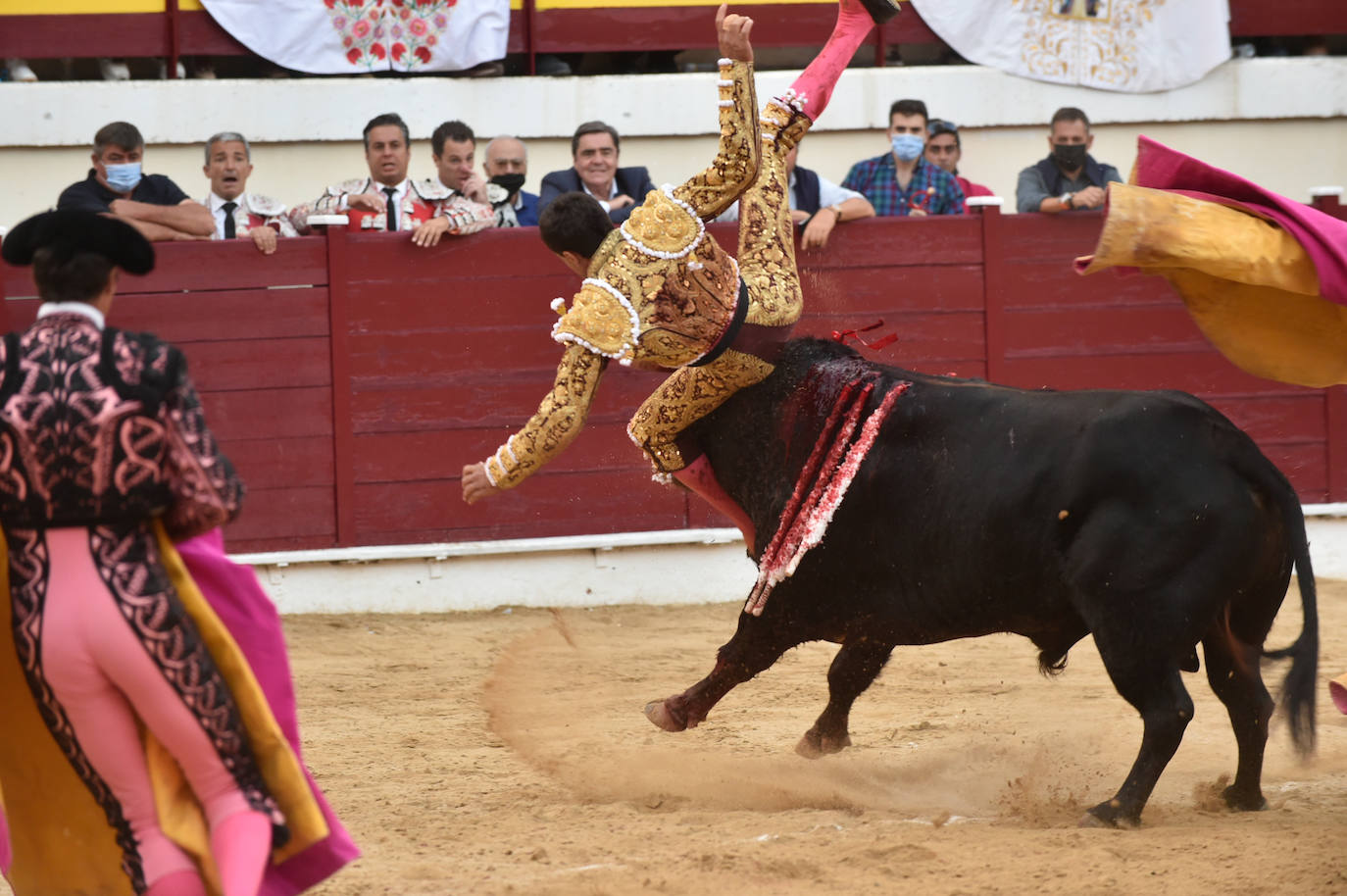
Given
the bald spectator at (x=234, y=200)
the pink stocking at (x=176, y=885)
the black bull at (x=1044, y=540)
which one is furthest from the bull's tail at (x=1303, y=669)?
the bald spectator at (x=234, y=200)

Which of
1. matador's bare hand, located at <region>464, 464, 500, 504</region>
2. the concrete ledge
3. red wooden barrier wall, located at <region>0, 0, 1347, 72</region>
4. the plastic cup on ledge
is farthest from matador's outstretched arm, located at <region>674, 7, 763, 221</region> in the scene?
red wooden barrier wall, located at <region>0, 0, 1347, 72</region>

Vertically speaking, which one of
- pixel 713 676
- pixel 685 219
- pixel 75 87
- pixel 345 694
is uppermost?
pixel 75 87

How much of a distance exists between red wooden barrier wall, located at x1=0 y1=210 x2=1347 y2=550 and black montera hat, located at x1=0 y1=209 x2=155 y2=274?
397 cm

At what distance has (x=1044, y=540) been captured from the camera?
12.0 feet

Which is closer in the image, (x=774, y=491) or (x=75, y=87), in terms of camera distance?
(x=774, y=491)

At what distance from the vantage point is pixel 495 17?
28.8 feet

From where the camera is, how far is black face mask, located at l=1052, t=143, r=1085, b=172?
295 inches

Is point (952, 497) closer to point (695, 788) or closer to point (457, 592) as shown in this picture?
point (695, 788)

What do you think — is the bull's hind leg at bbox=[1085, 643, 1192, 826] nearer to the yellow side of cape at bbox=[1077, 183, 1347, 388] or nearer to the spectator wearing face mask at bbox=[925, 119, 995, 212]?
the yellow side of cape at bbox=[1077, 183, 1347, 388]

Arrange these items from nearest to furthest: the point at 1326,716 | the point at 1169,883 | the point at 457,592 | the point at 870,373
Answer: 1. the point at 1169,883
2. the point at 870,373
3. the point at 1326,716
4. the point at 457,592

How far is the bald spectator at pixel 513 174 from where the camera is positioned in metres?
7.05

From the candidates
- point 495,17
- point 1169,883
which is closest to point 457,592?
point 495,17

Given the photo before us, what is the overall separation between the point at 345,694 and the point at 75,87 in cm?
442

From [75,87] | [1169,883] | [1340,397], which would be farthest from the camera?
[75,87]
